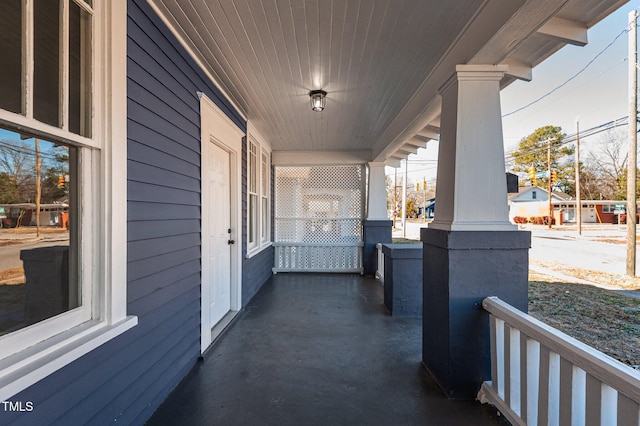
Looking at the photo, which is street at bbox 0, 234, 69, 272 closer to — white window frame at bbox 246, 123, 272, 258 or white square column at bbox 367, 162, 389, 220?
white window frame at bbox 246, 123, 272, 258

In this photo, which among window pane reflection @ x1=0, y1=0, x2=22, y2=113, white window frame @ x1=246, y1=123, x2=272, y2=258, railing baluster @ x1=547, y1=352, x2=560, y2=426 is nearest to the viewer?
window pane reflection @ x1=0, y1=0, x2=22, y2=113

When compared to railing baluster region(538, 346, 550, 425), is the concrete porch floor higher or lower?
lower

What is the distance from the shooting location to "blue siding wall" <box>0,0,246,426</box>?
1.29 metres

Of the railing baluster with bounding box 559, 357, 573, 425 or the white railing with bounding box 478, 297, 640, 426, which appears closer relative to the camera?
the white railing with bounding box 478, 297, 640, 426

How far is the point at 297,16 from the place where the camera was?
6.27 feet

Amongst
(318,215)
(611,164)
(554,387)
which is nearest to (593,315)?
(554,387)

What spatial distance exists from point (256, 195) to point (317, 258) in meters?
2.30

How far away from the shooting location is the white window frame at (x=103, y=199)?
1.27m

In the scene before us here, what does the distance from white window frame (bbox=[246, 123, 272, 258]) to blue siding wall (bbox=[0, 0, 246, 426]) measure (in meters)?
1.80

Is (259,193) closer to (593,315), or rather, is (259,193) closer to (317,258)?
(317,258)

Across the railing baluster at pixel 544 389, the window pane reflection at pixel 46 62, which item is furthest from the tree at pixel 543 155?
the window pane reflection at pixel 46 62

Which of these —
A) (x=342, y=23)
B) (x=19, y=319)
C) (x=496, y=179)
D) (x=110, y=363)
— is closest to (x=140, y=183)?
(x=19, y=319)

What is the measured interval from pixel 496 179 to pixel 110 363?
2526mm

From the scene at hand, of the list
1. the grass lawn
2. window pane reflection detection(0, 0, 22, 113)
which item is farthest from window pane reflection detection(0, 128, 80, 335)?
the grass lawn
